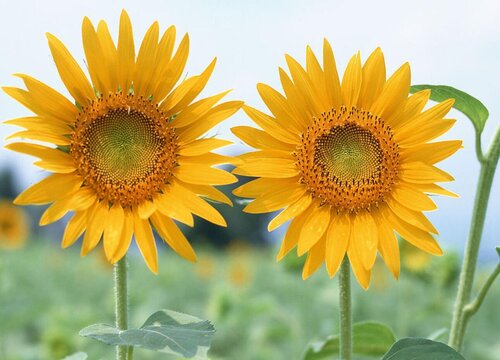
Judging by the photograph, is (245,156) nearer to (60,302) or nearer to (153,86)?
(153,86)

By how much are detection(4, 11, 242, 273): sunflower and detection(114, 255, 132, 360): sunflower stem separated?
0.04 metres

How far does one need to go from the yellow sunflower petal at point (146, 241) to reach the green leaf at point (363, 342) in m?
0.58

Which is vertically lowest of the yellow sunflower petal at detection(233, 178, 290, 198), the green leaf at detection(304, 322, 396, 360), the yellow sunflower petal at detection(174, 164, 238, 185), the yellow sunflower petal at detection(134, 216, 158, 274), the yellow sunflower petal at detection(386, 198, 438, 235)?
the green leaf at detection(304, 322, 396, 360)

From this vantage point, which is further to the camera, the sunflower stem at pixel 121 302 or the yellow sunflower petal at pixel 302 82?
the yellow sunflower petal at pixel 302 82

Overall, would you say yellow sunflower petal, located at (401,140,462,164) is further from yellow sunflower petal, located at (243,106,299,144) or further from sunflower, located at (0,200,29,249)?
sunflower, located at (0,200,29,249)

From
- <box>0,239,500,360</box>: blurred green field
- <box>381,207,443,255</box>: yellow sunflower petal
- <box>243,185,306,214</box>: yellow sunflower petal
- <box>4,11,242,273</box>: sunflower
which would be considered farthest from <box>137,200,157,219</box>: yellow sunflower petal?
<box>0,239,500,360</box>: blurred green field

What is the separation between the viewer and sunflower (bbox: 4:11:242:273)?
1.75 meters

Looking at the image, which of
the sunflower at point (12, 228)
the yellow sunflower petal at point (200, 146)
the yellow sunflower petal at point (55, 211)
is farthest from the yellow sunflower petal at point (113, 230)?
the sunflower at point (12, 228)

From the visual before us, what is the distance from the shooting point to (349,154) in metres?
1.98

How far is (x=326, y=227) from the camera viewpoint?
1.82m

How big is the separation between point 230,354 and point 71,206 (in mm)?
4282

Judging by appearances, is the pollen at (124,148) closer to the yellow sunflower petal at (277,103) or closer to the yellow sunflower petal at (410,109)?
the yellow sunflower petal at (277,103)

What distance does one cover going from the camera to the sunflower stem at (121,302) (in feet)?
5.49

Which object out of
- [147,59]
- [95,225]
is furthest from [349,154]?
[95,225]
